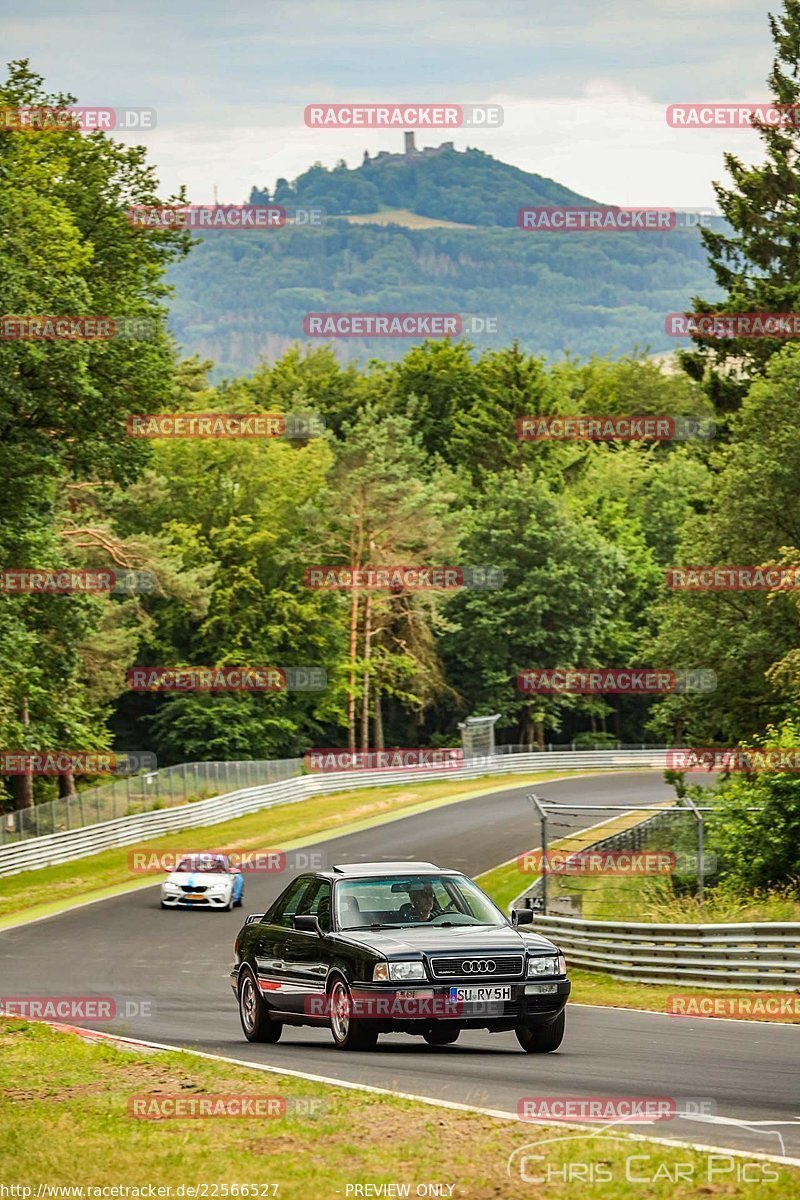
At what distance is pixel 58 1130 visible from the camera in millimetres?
9258

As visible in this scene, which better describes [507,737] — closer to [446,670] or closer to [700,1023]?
[446,670]

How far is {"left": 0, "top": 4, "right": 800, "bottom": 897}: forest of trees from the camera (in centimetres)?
3694

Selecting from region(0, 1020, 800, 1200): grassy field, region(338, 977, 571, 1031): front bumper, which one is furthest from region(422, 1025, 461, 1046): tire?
region(0, 1020, 800, 1200): grassy field

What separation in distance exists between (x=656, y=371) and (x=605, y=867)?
93.4m

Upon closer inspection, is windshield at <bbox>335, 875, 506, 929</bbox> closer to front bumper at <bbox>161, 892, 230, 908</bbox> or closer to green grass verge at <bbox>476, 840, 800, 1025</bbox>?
green grass verge at <bbox>476, 840, 800, 1025</bbox>

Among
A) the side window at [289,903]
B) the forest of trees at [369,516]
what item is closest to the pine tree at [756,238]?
the forest of trees at [369,516]

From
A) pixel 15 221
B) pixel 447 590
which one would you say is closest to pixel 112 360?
pixel 15 221

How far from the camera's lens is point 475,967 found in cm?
1248

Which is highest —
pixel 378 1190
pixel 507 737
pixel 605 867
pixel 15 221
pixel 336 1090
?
pixel 15 221

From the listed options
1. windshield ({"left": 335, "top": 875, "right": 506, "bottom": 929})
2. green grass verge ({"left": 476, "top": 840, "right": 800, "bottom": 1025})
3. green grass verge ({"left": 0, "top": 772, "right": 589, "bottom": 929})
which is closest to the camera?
windshield ({"left": 335, "top": 875, "right": 506, "bottom": 929})

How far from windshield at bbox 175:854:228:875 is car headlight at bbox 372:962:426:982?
89.5ft

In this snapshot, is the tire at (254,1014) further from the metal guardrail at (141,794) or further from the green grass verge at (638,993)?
the metal guardrail at (141,794)

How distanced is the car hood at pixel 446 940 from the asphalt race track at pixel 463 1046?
819 millimetres

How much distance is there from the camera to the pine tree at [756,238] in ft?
156
